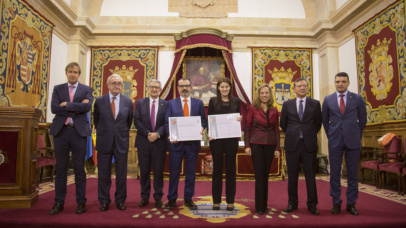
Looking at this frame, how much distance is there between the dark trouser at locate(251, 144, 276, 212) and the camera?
2855 millimetres

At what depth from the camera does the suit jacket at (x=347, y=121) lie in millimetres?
2947

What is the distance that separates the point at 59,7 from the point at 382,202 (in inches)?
272

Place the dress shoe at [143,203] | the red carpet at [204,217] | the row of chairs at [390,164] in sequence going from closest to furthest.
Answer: the red carpet at [204,217] < the dress shoe at [143,203] < the row of chairs at [390,164]

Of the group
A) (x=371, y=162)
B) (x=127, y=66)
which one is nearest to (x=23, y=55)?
(x=127, y=66)

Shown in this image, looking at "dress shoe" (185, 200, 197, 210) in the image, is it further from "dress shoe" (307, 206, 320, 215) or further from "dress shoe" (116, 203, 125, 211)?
"dress shoe" (307, 206, 320, 215)

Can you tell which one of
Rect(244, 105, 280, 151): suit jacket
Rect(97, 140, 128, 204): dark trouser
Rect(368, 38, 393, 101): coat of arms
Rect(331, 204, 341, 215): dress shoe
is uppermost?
Rect(368, 38, 393, 101): coat of arms

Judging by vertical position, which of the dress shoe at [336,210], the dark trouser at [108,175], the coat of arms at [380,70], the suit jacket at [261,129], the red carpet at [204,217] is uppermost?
the coat of arms at [380,70]

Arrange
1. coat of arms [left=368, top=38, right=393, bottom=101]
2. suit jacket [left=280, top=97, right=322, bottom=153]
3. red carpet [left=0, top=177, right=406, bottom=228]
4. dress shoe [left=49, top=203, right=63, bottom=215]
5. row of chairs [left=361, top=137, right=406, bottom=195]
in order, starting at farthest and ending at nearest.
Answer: coat of arms [left=368, top=38, right=393, bottom=101] → row of chairs [left=361, top=137, right=406, bottom=195] → suit jacket [left=280, top=97, right=322, bottom=153] → dress shoe [left=49, top=203, right=63, bottom=215] → red carpet [left=0, top=177, right=406, bottom=228]

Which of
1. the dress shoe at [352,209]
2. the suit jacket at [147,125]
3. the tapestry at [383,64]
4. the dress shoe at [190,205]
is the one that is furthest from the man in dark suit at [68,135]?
the tapestry at [383,64]

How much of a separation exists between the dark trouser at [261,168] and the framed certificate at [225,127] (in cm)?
24

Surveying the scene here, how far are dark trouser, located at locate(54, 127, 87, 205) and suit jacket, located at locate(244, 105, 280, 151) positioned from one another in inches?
68.5

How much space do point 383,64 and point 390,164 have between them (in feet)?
6.71

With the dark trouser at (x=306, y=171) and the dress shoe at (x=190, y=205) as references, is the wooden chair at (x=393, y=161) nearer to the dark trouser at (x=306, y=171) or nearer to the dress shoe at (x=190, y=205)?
the dark trouser at (x=306, y=171)

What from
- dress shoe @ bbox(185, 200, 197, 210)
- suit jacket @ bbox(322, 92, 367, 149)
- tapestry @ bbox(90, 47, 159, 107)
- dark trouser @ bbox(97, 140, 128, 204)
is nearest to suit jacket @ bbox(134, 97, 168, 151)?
dark trouser @ bbox(97, 140, 128, 204)
